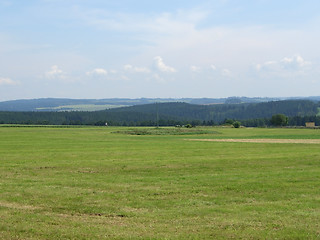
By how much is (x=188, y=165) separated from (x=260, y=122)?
6660 inches

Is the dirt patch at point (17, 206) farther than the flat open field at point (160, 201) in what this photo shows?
Yes

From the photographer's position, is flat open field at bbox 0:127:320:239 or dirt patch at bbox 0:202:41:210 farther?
dirt patch at bbox 0:202:41:210

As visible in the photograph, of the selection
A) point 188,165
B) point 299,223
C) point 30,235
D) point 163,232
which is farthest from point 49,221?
point 188,165

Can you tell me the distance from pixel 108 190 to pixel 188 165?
502 inches

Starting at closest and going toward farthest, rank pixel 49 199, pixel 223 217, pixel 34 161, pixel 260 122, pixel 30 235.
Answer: pixel 30 235, pixel 223 217, pixel 49 199, pixel 34 161, pixel 260 122

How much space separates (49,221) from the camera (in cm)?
1518

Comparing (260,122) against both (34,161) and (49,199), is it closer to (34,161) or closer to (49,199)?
(34,161)

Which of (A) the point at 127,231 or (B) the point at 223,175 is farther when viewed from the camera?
(B) the point at 223,175

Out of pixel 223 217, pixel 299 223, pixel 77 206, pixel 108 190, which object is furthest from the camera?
pixel 108 190

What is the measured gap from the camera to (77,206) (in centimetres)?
1788

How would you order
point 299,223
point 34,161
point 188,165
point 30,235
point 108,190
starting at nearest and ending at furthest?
point 30,235
point 299,223
point 108,190
point 188,165
point 34,161

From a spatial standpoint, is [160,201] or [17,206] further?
[160,201]

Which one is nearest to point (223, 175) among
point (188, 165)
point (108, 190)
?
point (188, 165)

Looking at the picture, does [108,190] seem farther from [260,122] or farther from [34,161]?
[260,122]
